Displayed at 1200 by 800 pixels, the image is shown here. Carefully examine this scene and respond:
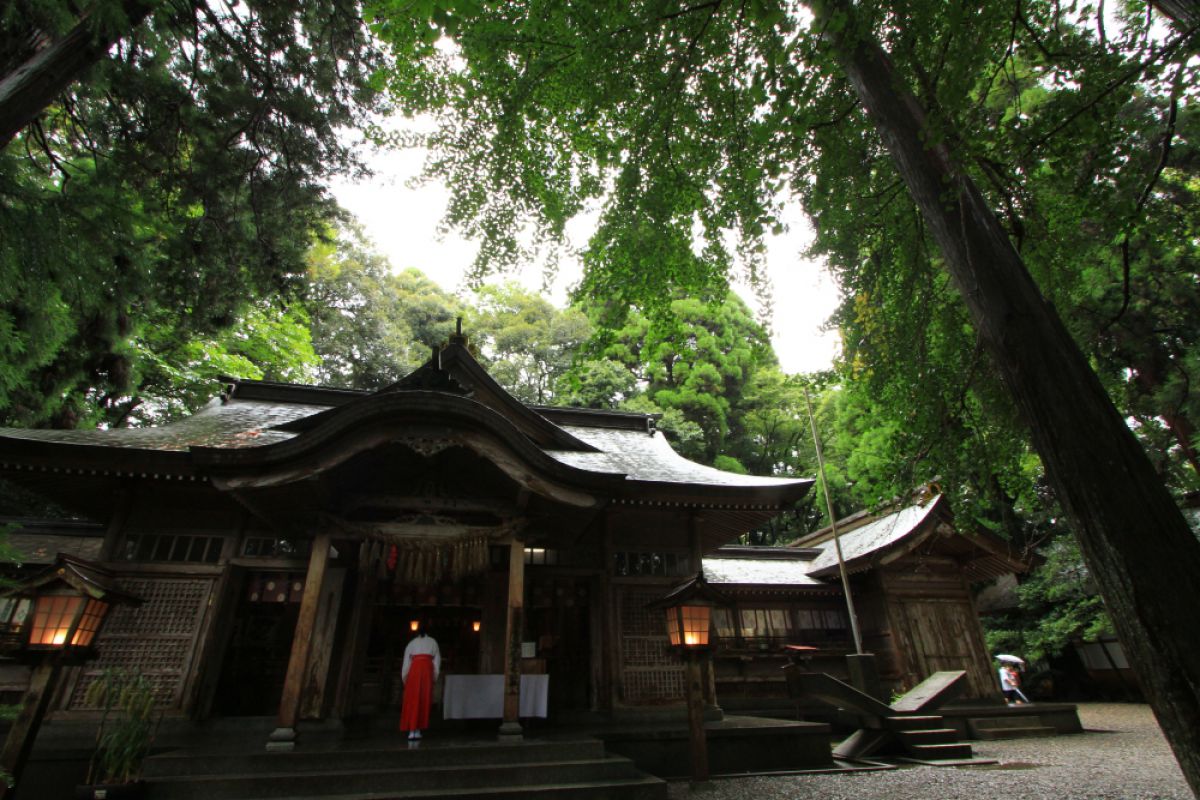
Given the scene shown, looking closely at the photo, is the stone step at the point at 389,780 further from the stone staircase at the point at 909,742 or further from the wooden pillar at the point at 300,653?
the stone staircase at the point at 909,742

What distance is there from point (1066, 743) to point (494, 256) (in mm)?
12486

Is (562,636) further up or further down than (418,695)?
further up

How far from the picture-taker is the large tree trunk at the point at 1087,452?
2.63m

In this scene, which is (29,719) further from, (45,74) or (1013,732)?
(1013,732)

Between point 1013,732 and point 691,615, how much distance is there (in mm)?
8750

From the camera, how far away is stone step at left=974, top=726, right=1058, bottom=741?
1023 cm

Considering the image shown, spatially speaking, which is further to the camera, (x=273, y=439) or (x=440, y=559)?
(x=273, y=439)

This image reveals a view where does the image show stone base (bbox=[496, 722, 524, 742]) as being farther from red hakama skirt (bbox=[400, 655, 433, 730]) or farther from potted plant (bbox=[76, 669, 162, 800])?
potted plant (bbox=[76, 669, 162, 800])

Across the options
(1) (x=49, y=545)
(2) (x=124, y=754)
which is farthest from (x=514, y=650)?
(1) (x=49, y=545)

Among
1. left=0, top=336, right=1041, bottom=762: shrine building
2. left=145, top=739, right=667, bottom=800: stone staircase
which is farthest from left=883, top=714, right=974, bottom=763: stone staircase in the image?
left=145, top=739, right=667, bottom=800: stone staircase

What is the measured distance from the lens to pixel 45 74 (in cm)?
512

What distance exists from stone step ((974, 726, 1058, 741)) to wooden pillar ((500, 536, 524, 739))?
30.5 feet

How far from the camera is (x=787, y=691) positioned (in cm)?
1226

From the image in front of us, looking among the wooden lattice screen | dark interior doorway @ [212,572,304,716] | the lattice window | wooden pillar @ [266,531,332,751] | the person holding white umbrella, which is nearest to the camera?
wooden pillar @ [266,531,332,751]
